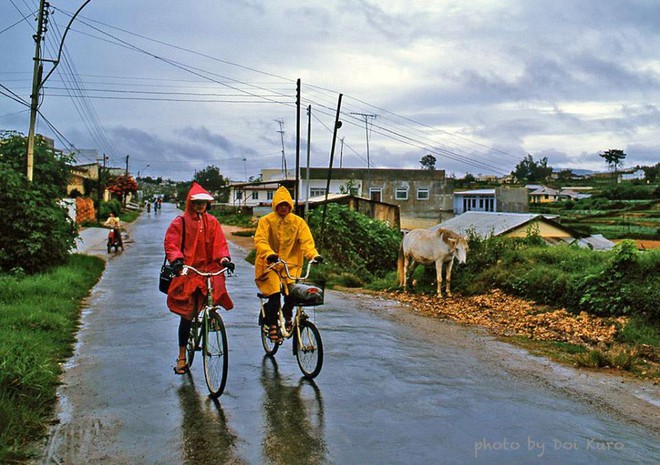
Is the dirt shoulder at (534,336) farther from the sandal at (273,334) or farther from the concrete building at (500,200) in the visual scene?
the concrete building at (500,200)

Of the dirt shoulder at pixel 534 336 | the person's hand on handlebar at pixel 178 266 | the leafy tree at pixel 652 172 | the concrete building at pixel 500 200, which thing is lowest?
the dirt shoulder at pixel 534 336

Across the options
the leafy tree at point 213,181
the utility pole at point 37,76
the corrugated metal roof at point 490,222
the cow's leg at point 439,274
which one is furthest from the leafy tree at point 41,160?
the leafy tree at point 213,181

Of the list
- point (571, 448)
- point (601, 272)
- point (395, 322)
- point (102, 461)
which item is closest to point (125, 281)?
point (395, 322)

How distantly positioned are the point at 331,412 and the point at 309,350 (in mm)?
1147

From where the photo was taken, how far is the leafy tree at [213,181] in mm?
→ 118944

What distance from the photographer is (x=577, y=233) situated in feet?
86.7

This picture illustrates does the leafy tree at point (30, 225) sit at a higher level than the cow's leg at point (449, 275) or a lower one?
higher

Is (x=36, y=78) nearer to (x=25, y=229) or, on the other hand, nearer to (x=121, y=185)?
(x=25, y=229)

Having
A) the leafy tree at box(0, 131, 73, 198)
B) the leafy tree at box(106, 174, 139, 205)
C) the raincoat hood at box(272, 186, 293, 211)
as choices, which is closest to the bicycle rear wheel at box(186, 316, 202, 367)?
the raincoat hood at box(272, 186, 293, 211)

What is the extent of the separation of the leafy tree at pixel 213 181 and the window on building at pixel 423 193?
54.1 metres

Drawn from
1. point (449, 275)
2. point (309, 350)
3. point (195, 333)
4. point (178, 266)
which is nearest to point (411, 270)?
point (449, 275)

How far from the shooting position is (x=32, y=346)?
26.0ft

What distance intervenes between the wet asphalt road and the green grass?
208 millimetres

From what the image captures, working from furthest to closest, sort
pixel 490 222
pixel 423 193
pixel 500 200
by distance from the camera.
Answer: pixel 500 200
pixel 423 193
pixel 490 222
